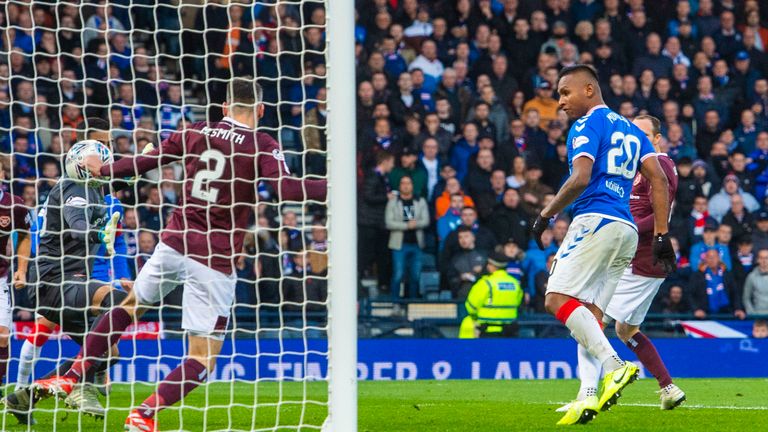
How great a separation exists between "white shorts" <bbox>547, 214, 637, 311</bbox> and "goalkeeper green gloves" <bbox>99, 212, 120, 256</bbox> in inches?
120

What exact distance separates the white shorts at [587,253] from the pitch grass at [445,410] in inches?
34.0

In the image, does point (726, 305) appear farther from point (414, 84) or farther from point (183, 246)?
point (183, 246)

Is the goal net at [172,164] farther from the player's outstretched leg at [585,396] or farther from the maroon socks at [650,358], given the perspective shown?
the player's outstretched leg at [585,396]

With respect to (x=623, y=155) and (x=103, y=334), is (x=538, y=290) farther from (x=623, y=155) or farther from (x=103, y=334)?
(x=103, y=334)

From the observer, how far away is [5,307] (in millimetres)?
8969

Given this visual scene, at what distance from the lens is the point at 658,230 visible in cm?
820

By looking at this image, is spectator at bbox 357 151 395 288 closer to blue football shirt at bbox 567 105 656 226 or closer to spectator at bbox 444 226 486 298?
spectator at bbox 444 226 486 298

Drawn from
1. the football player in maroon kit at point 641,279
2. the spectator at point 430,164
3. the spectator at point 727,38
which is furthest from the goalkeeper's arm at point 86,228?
the spectator at point 727,38

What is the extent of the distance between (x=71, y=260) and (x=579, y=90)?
3.72 metres

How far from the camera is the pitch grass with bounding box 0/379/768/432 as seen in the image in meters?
7.79

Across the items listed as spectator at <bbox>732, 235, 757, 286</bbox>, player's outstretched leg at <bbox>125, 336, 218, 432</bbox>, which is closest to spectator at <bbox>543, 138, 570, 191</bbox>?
spectator at <bbox>732, 235, 757, 286</bbox>

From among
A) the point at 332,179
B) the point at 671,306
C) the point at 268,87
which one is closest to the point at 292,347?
the point at 268,87

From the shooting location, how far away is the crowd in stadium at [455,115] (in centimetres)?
1519

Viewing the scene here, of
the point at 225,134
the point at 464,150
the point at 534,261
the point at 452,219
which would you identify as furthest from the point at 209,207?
the point at 464,150
